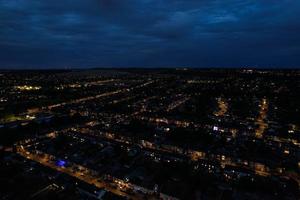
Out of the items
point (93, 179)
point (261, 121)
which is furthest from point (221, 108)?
point (93, 179)

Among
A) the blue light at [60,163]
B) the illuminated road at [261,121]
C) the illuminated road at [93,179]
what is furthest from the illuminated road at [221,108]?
the blue light at [60,163]

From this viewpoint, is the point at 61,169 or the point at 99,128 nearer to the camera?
the point at 61,169

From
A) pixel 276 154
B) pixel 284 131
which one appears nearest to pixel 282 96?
pixel 284 131

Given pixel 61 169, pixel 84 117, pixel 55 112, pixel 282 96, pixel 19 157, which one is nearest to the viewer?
pixel 61 169

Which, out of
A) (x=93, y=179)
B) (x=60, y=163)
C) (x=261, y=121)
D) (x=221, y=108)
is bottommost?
(x=93, y=179)

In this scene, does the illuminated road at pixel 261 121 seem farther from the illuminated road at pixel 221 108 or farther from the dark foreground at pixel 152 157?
the illuminated road at pixel 221 108

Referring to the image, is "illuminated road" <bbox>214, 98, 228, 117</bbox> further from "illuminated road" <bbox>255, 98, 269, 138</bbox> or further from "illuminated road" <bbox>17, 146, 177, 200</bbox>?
"illuminated road" <bbox>17, 146, 177, 200</bbox>

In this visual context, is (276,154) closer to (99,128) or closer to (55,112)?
(99,128)

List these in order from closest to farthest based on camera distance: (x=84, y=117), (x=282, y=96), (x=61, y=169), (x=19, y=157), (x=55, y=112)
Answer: (x=61, y=169) → (x=19, y=157) → (x=84, y=117) → (x=55, y=112) → (x=282, y=96)

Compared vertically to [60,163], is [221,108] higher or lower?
higher

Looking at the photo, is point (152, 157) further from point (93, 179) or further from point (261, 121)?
point (261, 121)

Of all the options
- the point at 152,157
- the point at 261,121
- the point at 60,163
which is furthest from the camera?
the point at 261,121
